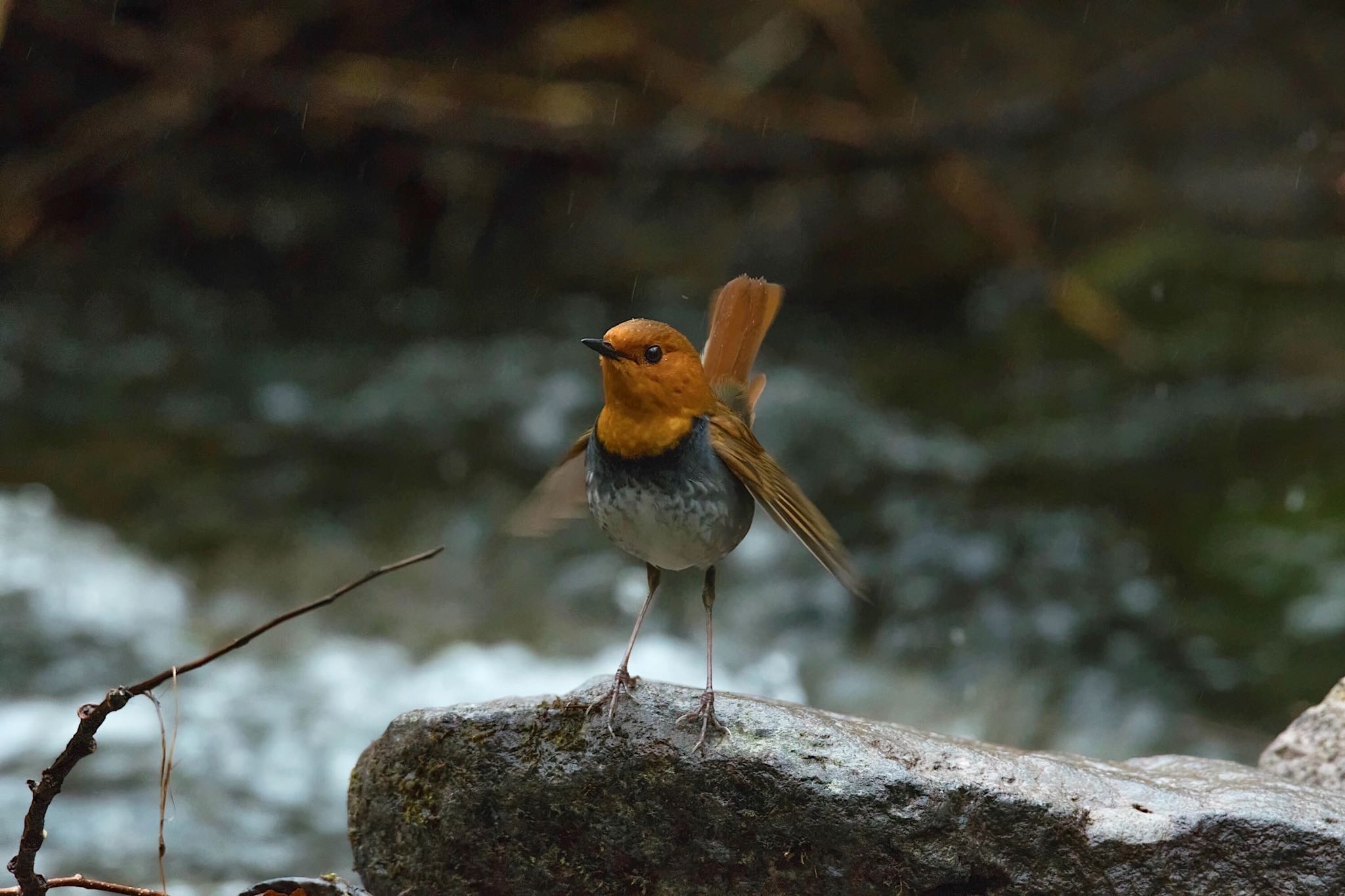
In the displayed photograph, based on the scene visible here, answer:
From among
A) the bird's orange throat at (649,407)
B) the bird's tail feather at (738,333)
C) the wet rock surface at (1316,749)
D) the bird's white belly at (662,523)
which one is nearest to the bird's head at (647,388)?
the bird's orange throat at (649,407)

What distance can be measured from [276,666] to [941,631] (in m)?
3.39

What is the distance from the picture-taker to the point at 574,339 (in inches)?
363

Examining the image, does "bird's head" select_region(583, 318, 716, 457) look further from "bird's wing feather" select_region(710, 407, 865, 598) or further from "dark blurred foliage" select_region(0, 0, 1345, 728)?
"dark blurred foliage" select_region(0, 0, 1345, 728)

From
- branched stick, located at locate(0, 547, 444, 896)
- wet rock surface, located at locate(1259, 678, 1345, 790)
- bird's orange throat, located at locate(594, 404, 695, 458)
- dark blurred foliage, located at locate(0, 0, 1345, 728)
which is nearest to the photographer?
branched stick, located at locate(0, 547, 444, 896)

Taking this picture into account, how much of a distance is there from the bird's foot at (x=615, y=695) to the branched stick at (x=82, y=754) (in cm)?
69

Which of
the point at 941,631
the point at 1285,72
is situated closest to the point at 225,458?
the point at 941,631

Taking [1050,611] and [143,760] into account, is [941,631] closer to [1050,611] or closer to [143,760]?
Answer: [1050,611]

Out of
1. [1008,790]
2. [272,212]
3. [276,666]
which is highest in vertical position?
[272,212]

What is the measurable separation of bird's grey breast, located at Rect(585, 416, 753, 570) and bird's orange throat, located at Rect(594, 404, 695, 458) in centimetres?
2

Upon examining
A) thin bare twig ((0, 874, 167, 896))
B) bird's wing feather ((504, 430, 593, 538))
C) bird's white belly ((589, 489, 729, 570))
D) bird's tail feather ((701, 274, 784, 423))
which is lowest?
thin bare twig ((0, 874, 167, 896))

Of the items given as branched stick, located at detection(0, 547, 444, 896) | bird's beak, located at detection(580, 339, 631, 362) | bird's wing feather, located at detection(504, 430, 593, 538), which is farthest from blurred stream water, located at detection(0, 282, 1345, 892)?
bird's beak, located at detection(580, 339, 631, 362)

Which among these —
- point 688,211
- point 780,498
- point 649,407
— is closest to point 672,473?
point 649,407

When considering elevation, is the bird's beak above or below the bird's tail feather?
below

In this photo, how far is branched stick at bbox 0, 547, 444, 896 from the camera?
2221mm
